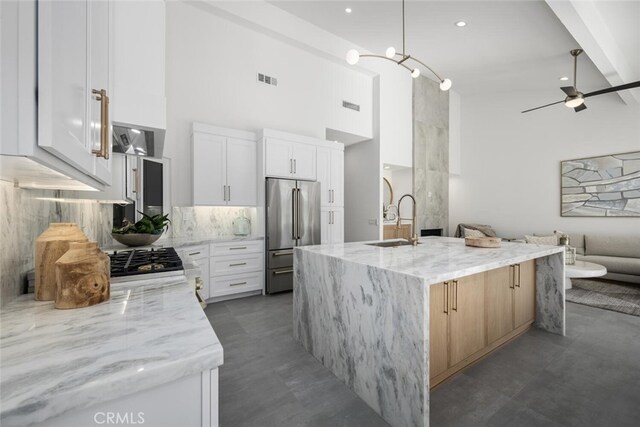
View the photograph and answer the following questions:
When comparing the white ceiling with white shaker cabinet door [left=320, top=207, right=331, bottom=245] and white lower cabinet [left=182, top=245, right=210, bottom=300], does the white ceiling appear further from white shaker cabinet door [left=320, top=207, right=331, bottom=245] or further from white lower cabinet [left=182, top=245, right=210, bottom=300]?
white lower cabinet [left=182, top=245, right=210, bottom=300]

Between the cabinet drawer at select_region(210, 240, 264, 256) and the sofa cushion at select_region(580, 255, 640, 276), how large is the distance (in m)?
5.48

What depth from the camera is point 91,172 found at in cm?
84

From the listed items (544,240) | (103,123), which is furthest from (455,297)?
(544,240)

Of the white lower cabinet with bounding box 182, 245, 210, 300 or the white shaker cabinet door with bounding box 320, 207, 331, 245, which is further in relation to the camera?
the white shaker cabinet door with bounding box 320, 207, 331, 245

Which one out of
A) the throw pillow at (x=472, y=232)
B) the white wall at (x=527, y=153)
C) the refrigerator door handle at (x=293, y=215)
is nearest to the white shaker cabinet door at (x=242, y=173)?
the refrigerator door handle at (x=293, y=215)

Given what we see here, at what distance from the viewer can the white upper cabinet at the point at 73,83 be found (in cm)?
50

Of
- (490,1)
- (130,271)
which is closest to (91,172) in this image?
(130,271)

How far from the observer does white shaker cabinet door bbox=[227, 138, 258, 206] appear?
159 inches

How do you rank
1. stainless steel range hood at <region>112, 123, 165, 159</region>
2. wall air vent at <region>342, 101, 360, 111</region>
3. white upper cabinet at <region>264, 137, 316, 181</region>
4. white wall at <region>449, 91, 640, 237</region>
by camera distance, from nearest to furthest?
stainless steel range hood at <region>112, 123, 165, 159</region> < white upper cabinet at <region>264, 137, 316, 181</region> < white wall at <region>449, 91, 640, 237</region> < wall air vent at <region>342, 101, 360, 111</region>

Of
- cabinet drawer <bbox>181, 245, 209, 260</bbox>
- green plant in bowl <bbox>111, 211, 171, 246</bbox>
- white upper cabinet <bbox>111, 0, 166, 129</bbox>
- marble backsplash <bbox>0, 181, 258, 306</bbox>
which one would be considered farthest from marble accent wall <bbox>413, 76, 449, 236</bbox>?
marble backsplash <bbox>0, 181, 258, 306</bbox>

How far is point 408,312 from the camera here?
4.82ft

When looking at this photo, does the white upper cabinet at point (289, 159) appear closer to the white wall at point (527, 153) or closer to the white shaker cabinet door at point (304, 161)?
the white shaker cabinet door at point (304, 161)

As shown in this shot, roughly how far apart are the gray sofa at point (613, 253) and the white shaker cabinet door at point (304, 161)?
480 centimetres

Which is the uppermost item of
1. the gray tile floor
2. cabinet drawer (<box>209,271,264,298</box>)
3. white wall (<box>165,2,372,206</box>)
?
white wall (<box>165,2,372,206</box>)
